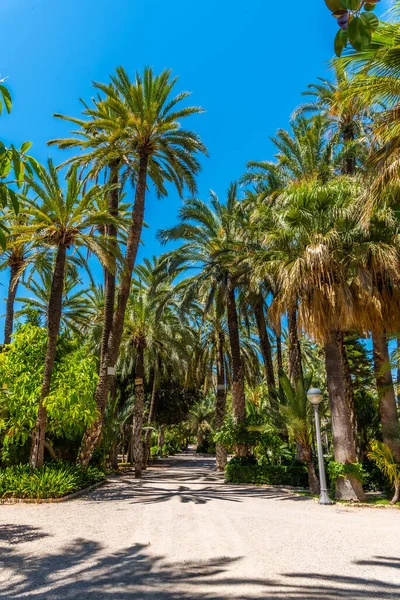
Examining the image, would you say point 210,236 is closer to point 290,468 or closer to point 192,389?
point 290,468

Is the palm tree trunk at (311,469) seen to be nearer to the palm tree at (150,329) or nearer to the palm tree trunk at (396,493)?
the palm tree trunk at (396,493)

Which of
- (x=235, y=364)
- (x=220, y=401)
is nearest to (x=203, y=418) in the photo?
(x=220, y=401)

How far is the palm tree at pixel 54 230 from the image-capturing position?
1380 cm

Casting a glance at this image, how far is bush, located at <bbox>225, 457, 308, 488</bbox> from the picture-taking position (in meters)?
16.7

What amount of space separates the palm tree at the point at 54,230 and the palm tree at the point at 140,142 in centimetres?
198

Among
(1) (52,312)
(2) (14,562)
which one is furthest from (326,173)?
(2) (14,562)

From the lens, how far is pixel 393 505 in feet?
38.5

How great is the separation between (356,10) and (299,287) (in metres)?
11.7

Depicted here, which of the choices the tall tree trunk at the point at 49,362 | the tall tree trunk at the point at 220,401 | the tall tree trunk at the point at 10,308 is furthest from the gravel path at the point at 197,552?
the tall tree trunk at the point at 220,401

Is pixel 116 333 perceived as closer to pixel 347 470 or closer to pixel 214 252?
pixel 214 252

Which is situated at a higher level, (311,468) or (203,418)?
(203,418)

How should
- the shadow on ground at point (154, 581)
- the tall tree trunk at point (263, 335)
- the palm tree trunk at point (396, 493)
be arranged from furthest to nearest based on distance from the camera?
1. the tall tree trunk at point (263, 335)
2. the palm tree trunk at point (396, 493)
3. the shadow on ground at point (154, 581)

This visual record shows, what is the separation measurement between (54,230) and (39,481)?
25.1 feet

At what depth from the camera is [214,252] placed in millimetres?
19250
